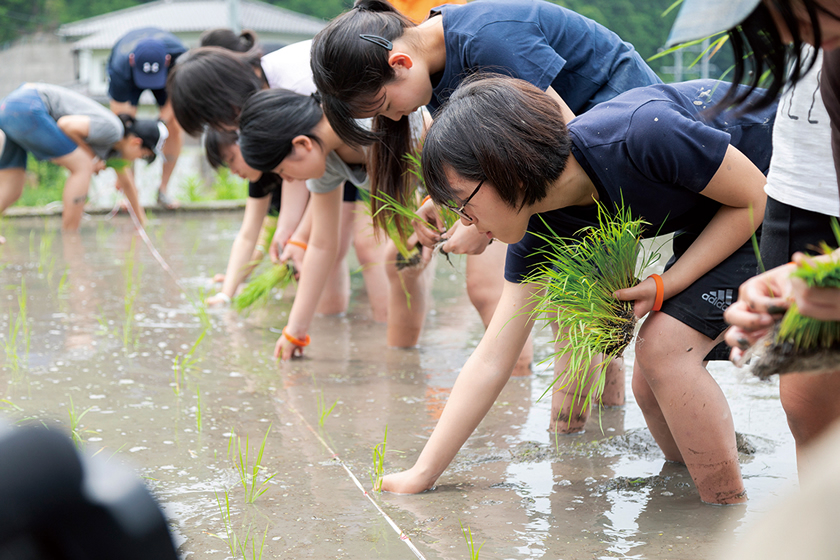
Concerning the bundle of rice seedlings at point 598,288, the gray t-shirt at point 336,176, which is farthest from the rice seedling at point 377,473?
the gray t-shirt at point 336,176

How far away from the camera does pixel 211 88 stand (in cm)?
357

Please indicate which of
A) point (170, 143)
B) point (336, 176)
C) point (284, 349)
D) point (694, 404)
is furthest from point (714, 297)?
point (170, 143)

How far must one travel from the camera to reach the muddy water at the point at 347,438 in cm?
172

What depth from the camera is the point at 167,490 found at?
195cm

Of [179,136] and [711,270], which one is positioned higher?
[711,270]

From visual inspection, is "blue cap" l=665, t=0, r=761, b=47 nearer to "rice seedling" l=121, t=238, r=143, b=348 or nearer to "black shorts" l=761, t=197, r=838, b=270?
"black shorts" l=761, t=197, r=838, b=270

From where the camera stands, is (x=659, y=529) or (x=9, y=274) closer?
(x=659, y=529)

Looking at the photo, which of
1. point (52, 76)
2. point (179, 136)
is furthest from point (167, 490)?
point (52, 76)

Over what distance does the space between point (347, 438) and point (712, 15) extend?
65.3 inches

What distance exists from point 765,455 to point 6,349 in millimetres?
2556

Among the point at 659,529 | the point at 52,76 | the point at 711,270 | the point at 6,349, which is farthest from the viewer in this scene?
the point at 52,76

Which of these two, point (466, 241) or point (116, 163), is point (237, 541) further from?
point (116, 163)

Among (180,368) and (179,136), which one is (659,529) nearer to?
(180,368)

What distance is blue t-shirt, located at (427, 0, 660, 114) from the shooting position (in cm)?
215
